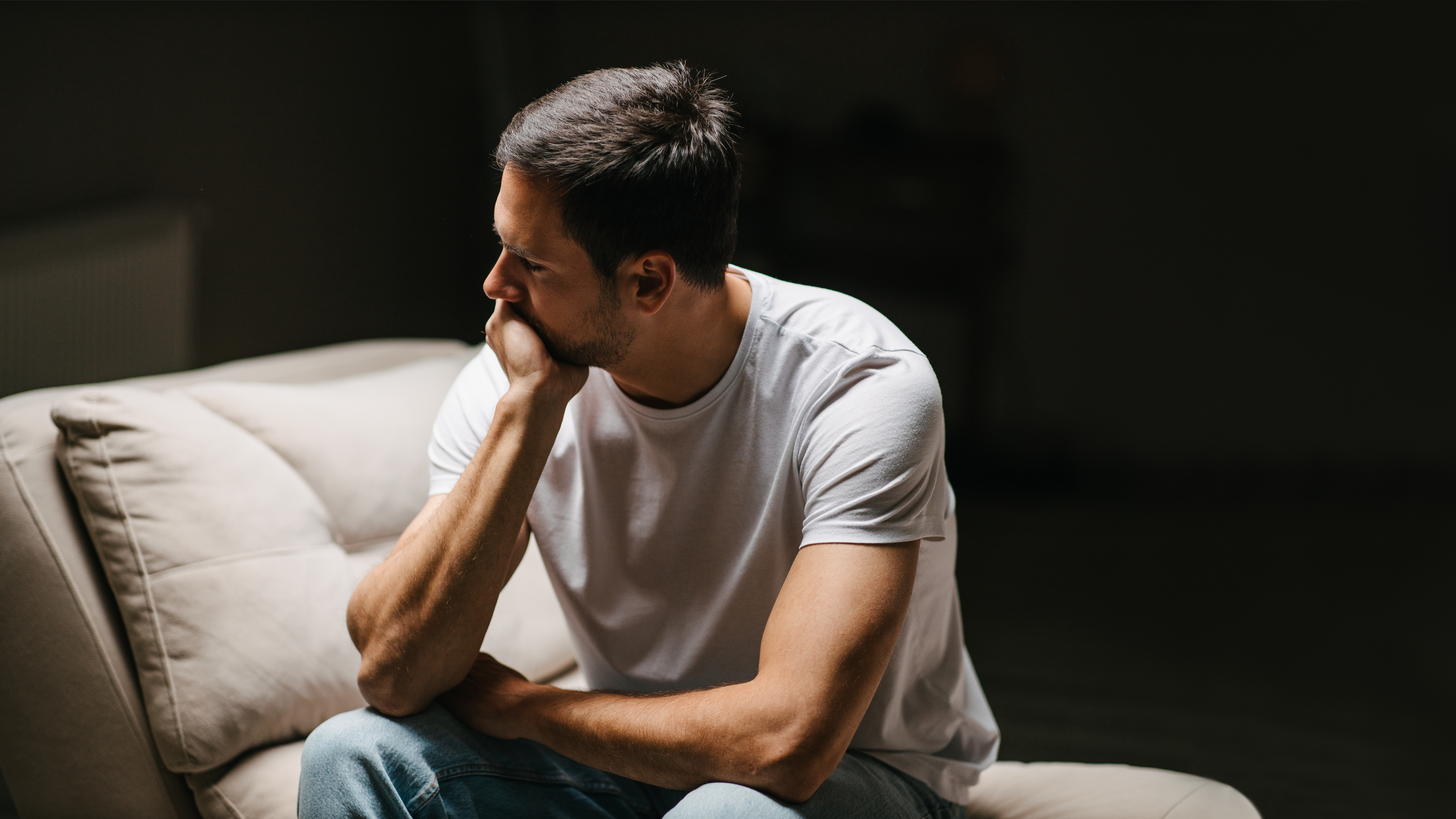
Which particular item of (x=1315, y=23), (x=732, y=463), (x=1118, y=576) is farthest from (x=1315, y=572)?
(x=732, y=463)

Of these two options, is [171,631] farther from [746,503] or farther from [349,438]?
[746,503]

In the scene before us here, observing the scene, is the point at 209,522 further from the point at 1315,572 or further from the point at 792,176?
the point at 1315,572

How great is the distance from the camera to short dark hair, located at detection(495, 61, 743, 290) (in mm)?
1037

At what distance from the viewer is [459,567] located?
1026mm

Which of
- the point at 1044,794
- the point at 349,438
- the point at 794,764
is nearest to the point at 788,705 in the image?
A: the point at 794,764

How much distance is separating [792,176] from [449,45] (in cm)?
91

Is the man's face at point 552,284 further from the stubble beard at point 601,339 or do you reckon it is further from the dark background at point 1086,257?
the dark background at point 1086,257

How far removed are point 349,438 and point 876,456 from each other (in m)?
0.88

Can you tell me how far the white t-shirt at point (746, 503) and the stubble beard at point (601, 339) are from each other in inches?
3.3

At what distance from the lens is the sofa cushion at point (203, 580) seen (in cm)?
118

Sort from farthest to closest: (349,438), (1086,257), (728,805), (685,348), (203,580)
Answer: (1086,257) → (349,438) → (203,580) → (685,348) → (728,805)

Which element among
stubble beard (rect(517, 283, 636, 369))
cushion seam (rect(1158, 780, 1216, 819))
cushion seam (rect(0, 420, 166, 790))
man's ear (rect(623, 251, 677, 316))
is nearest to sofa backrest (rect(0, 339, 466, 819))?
cushion seam (rect(0, 420, 166, 790))

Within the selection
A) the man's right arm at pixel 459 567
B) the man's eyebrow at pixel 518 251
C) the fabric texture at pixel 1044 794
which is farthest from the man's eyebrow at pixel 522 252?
the fabric texture at pixel 1044 794

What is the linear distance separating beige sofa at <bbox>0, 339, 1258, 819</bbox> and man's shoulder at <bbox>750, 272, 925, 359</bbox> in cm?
67
